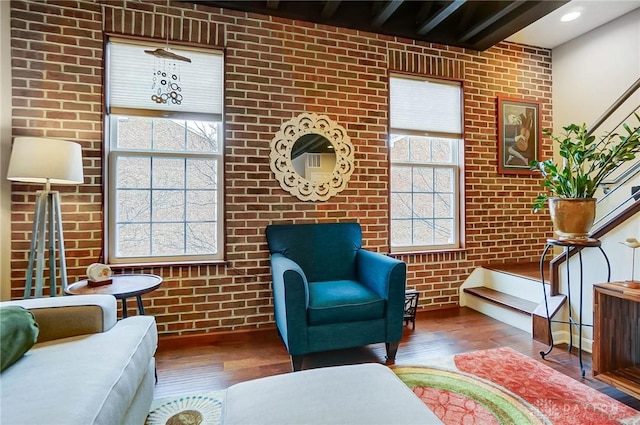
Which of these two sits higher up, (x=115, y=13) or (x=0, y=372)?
(x=115, y=13)

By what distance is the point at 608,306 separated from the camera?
1.85m

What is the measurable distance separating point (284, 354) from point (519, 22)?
3488 mm

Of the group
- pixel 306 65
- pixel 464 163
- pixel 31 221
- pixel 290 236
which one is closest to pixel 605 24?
pixel 464 163

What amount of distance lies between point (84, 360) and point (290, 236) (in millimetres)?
1636

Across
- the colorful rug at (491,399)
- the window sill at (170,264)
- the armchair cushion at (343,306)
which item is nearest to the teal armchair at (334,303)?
→ the armchair cushion at (343,306)

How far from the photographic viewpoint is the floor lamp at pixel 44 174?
189cm

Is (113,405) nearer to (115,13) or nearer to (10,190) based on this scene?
(10,190)

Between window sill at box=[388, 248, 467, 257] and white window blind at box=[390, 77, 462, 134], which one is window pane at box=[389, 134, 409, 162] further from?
window sill at box=[388, 248, 467, 257]

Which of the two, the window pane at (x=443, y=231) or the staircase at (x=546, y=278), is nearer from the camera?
the staircase at (x=546, y=278)

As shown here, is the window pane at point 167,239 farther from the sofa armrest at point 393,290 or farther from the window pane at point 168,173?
the sofa armrest at point 393,290

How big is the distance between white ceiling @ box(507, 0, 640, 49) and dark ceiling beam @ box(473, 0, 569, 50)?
12.1 inches

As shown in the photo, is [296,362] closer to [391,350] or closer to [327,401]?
[391,350]

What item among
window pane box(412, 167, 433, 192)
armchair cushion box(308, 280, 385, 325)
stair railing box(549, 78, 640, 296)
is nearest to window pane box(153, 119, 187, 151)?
armchair cushion box(308, 280, 385, 325)

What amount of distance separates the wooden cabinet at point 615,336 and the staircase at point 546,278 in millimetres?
414
